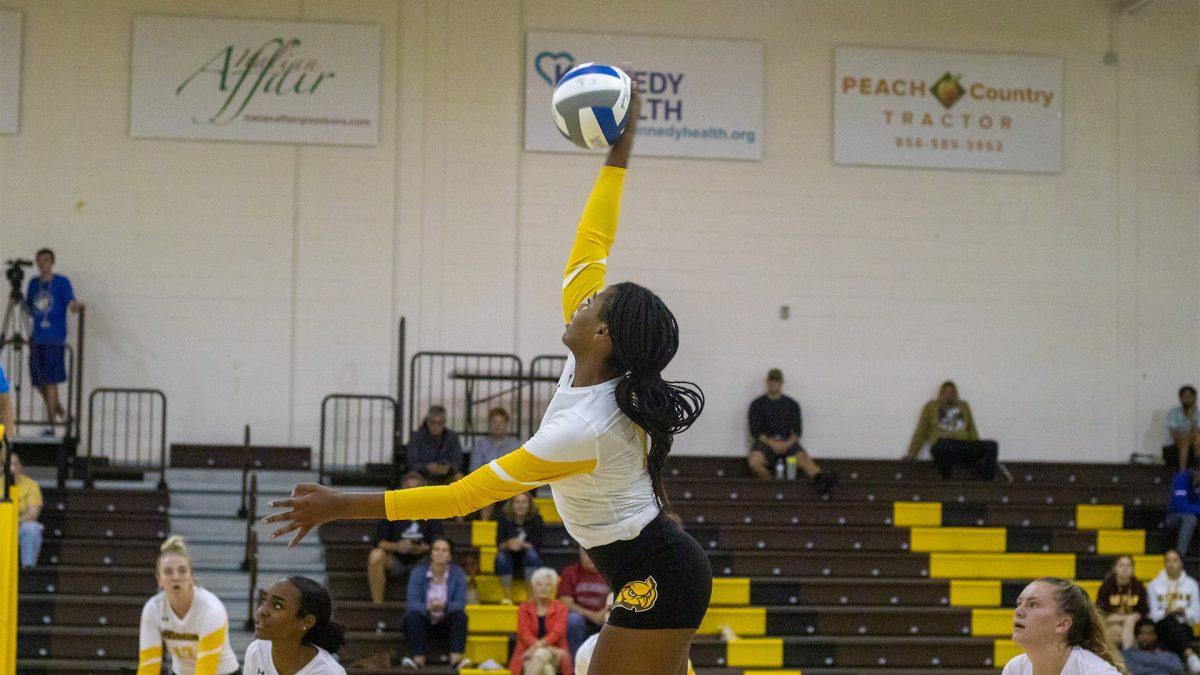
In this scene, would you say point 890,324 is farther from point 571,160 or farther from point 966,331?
point 571,160

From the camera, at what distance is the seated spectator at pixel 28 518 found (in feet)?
34.6

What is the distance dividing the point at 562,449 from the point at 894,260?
1184 centimetres

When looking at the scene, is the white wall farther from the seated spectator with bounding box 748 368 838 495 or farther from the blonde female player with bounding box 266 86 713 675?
the blonde female player with bounding box 266 86 713 675

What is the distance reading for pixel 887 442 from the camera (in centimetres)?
1443

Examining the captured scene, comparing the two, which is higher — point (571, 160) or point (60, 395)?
point (571, 160)

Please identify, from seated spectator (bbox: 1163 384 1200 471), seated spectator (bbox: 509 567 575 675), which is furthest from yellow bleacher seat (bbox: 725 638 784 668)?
seated spectator (bbox: 1163 384 1200 471)

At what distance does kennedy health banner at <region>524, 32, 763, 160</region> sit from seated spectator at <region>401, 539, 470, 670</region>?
5209 mm

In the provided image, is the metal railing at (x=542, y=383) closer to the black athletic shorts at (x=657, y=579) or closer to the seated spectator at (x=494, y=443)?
the seated spectator at (x=494, y=443)

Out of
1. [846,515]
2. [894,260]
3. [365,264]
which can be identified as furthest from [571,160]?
[846,515]

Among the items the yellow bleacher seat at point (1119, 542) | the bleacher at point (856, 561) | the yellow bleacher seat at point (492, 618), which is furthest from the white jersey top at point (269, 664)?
the yellow bleacher seat at point (1119, 542)

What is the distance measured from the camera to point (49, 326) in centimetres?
1298

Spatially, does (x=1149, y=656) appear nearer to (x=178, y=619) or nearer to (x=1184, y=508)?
(x=1184, y=508)

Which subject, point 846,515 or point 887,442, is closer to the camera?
point 846,515

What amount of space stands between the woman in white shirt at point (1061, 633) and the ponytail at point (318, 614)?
2203 mm
